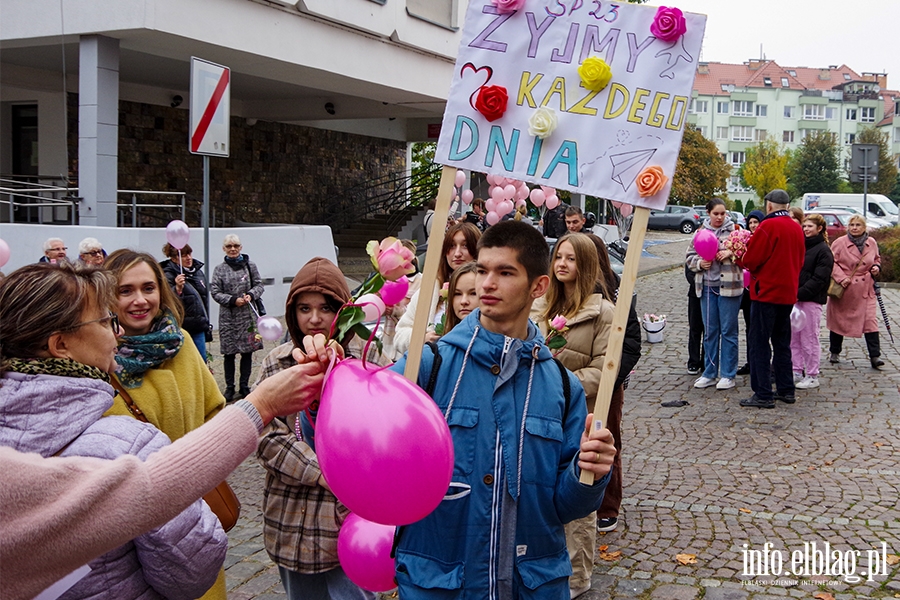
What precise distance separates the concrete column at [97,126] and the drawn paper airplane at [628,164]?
10.9 meters

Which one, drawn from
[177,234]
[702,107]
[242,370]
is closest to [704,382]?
[242,370]

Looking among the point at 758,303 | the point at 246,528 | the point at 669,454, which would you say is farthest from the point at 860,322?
the point at 246,528

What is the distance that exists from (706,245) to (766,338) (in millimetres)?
1259

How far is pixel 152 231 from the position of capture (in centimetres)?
1202

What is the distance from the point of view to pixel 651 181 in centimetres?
269

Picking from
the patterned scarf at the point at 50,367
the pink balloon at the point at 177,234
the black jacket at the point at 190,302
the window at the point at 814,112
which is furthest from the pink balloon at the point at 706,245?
the window at the point at 814,112

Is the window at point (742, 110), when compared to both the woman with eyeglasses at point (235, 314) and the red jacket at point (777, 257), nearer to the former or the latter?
the red jacket at point (777, 257)

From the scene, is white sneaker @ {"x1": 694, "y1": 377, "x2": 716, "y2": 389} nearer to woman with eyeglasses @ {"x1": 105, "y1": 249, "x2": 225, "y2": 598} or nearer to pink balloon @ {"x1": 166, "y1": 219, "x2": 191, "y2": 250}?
pink balloon @ {"x1": 166, "y1": 219, "x2": 191, "y2": 250}

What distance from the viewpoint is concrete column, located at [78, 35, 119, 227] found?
39.3ft

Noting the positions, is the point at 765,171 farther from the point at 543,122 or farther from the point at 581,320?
the point at 543,122

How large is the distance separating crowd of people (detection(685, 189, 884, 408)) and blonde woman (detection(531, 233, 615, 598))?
171 inches

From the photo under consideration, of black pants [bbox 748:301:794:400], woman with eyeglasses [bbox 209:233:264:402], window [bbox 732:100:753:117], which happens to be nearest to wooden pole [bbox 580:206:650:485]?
black pants [bbox 748:301:794:400]

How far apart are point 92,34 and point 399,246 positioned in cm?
1108

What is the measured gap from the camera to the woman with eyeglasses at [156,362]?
301 centimetres
